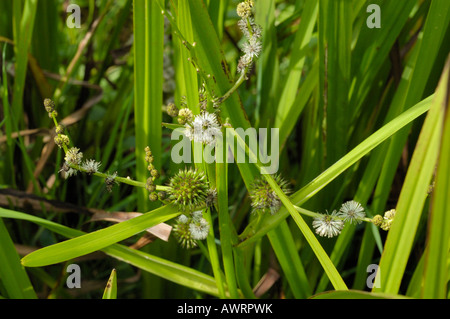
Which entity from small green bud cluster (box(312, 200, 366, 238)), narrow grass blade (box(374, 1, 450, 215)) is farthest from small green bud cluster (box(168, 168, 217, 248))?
narrow grass blade (box(374, 1, 450, 215))

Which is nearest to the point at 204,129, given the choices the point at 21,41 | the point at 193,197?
the point at 193,197

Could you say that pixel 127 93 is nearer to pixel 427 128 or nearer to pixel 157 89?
pixel 157 89

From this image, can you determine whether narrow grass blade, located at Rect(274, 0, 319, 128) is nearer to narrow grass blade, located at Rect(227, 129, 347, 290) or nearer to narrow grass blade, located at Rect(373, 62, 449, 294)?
narrow grass blade, located at Rect(227, 129, 347, 290)

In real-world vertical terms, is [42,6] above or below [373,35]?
above

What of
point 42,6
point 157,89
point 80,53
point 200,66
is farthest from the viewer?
point 42,6

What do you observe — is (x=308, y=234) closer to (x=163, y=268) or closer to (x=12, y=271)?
(x=163, y=268)

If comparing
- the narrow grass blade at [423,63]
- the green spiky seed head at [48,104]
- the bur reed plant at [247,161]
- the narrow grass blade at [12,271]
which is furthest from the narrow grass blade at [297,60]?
the narrow grass blade at [12,271]
